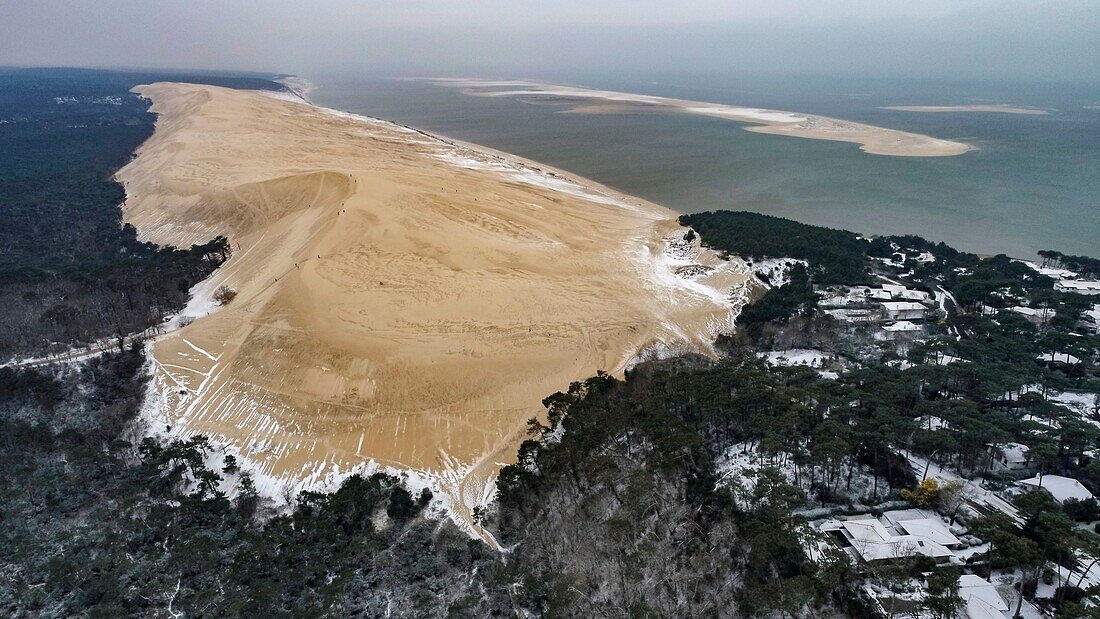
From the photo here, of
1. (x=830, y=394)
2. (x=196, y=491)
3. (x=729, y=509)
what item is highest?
(x=830, y=394)

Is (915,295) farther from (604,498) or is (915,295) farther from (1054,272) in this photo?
(604,498)

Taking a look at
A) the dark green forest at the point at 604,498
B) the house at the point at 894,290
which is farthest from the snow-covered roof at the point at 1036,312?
the house at the point at 894,290

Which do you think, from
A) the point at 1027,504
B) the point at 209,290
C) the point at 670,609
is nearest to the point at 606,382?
the point at 670,609

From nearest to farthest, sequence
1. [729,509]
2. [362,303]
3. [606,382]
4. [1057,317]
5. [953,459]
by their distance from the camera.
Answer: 1. [729,509]
2. [953,459]
3. [606,382]
4. [1057,317]
5. [362,303]

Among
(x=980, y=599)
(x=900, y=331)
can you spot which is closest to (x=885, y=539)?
(x=980, y=599)

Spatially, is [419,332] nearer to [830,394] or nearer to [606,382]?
[606,382]

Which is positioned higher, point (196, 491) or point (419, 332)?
point (419, 332)

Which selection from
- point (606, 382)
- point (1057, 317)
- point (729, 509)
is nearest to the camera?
point (729, 509)
